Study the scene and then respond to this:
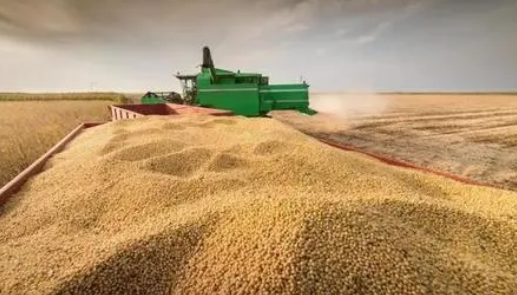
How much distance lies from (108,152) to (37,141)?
3.68 m

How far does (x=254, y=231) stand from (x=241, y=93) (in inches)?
272

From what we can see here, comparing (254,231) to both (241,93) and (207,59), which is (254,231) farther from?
(207,59)

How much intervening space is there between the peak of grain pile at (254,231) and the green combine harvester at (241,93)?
565 centimetres

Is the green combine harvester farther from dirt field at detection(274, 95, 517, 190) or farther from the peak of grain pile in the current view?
the peak of grain pile

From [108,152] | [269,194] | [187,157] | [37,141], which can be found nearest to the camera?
[269,194]

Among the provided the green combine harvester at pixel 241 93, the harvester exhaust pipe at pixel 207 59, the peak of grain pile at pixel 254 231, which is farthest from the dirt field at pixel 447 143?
the harvester exhaust pipe at pixel 207 59

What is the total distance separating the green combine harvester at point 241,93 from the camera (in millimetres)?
8188

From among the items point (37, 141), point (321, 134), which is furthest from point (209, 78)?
point (37, 141)

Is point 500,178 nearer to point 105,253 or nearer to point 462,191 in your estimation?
point 462,191

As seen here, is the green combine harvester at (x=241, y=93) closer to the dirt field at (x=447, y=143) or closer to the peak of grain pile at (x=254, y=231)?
the dirt field at (x=447, y=143)

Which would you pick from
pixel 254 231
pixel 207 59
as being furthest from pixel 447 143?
pixel 254 231

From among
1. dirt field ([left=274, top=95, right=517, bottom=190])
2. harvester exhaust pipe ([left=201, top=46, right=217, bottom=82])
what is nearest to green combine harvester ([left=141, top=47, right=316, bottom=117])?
harvester exhaust pipe ([left=201, top=46, right=217, bottom=82])

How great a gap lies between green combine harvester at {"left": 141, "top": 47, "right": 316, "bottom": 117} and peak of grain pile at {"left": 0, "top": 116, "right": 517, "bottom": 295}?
565 cm

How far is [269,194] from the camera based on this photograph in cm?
186
